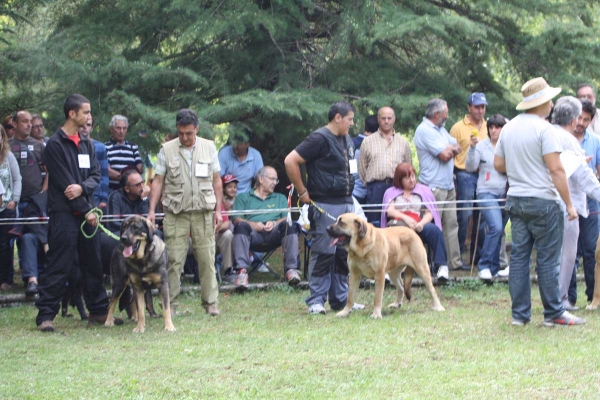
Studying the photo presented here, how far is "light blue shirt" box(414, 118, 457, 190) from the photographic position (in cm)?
1111

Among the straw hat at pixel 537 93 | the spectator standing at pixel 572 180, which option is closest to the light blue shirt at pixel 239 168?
the spectator standing at pixel 572 180

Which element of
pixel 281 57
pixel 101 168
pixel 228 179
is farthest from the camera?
pixel 281 57

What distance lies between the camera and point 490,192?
11109 millimetres

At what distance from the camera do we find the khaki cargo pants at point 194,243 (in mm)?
9125

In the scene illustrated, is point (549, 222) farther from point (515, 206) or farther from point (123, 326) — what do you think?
point (123, 326)

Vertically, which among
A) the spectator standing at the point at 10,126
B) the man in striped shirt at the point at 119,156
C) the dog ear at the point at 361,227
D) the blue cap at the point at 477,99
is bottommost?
the dog ear at the point at 361,227

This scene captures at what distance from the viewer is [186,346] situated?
746 cm

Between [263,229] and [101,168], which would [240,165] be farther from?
[101,168]

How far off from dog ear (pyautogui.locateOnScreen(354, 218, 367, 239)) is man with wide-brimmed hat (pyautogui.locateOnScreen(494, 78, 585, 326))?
4.58 ft

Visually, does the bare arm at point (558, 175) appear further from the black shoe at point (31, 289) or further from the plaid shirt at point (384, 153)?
the black shoe at point (31, 289)

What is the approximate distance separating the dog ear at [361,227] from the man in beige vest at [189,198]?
1.40 meters

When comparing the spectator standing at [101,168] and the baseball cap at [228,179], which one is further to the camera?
the baseball cap at [228,179]

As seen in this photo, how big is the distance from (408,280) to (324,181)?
5.05ft

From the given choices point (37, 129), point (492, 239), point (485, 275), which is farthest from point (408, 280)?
point (37, 129)
